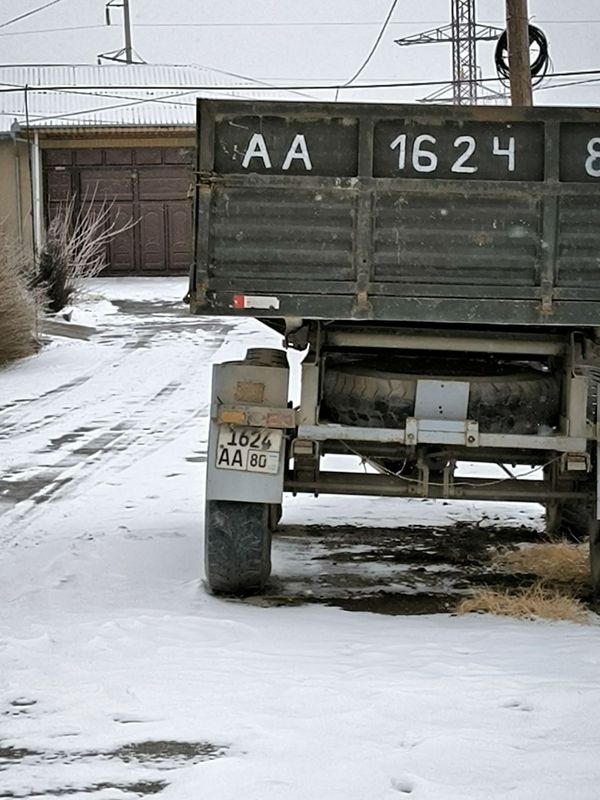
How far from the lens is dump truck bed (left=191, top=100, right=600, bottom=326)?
6582 millimetres

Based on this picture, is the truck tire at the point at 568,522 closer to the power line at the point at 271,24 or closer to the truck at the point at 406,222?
the truck at the point at 406,222

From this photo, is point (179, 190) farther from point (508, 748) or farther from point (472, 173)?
point (508, 748)

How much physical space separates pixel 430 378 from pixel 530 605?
1.23 m

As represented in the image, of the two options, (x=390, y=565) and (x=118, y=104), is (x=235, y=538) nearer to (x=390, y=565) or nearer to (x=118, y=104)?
(x=390, y=565)

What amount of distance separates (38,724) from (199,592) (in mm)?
2090

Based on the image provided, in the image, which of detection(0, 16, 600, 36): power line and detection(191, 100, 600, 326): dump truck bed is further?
detection(0, 16, 600, 36): power line

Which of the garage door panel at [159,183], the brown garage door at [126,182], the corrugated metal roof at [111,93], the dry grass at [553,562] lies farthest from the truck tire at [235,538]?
the garage door panel at [159,183]

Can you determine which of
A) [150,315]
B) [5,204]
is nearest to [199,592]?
[150,315]

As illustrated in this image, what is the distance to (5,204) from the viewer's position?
95.5ft

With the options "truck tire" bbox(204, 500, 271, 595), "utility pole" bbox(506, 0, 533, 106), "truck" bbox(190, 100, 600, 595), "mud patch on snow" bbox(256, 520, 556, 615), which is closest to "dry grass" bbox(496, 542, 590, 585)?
"mud patch on snow" bbox(256, 520, 556, 615)

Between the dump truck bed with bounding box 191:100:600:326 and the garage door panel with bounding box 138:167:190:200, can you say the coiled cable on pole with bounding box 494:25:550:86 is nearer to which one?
the dump truck bed with bounding box 191:100:600:326

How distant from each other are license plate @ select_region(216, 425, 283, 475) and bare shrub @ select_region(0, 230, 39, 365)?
11034mm

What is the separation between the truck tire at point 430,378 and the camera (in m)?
6.98

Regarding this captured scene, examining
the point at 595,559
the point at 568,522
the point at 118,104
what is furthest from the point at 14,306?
the point at 118,104
